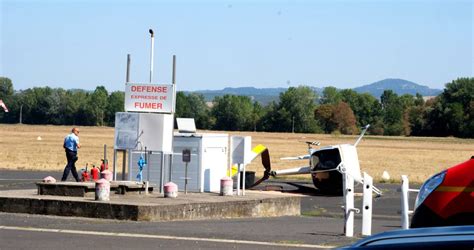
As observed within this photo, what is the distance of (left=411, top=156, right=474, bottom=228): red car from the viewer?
8445 millimetres

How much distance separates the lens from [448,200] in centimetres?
864

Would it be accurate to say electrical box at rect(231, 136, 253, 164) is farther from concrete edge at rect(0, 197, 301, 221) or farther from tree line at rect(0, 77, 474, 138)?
tree line at rect(0, 77, 474, 138)

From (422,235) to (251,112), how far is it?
147m

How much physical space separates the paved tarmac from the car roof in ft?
29.0

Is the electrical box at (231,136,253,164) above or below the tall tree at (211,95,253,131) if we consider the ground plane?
below

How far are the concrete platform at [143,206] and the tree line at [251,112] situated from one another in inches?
4343

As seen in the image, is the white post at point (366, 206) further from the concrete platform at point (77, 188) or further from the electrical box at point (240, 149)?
the electrical box at point (240, 149)

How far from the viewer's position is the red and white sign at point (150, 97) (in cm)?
2167

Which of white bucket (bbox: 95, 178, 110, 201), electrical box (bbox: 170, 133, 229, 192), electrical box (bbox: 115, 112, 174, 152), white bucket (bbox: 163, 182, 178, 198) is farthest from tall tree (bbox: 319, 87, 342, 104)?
white bucket (bbox: 95, 178, 110, 201)

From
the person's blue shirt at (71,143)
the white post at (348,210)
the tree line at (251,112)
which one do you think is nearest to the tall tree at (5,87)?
the tree line at (251,112)

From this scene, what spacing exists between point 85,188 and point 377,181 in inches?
844

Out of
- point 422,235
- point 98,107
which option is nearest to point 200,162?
point 422,235

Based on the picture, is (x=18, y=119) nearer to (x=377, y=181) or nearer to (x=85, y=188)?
(x=377, y=181)

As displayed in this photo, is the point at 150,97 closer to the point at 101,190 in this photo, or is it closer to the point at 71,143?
the point at 101,190
